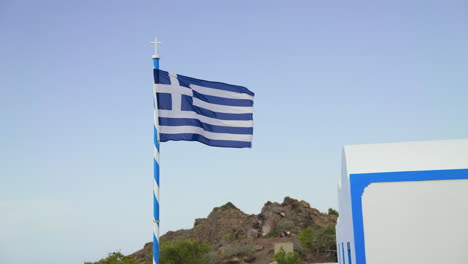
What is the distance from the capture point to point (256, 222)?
68.5 m

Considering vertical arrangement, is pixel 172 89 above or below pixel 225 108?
above

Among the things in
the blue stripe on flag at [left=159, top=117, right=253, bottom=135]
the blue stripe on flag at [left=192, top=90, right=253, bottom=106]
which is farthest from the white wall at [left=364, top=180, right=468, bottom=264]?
the blue stripe on flag at [left=192, top=90, right=253, bottom=106]

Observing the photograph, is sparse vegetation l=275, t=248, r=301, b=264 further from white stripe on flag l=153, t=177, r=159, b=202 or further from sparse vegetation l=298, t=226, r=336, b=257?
white stripe on flag l=153, t=177, r=159, b=202

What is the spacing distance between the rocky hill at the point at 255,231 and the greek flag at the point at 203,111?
141ft

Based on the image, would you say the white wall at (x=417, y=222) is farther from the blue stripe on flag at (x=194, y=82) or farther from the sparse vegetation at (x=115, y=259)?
the sparse vegetation at (x=115, y=259)

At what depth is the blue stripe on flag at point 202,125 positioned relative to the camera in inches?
347

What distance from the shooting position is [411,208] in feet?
28.8

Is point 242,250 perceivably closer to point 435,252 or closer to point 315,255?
point 315,255

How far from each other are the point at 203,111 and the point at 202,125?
0.89ft

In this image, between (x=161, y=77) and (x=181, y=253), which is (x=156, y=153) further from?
(x=181, y=253)

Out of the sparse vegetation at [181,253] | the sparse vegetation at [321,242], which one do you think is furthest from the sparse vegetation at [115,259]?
the sparse vegetation at [321,242]

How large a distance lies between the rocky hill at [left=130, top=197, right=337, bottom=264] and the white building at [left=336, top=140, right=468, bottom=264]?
1718 inches

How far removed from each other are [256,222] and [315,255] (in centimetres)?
1589

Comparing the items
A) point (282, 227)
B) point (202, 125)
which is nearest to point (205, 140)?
point (202, 125)
